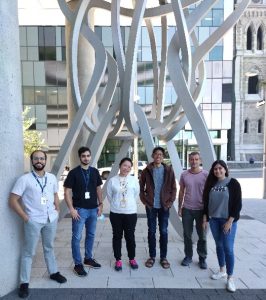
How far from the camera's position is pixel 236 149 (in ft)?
127

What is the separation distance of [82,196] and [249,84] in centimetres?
3975

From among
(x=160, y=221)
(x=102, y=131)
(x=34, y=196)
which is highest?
(x=102, y=131)

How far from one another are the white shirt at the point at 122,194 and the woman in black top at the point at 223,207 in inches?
42.8

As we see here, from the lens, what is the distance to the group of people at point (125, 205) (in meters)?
4.33

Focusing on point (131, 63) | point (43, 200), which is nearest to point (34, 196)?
point (43, 200)

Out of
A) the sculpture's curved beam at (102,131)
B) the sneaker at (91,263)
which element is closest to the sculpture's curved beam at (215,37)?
the sculpture's curved beam at (102,131)

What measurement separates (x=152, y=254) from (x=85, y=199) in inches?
61.8

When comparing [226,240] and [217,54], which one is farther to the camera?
[217,54]

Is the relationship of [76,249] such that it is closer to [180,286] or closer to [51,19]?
[180,286]

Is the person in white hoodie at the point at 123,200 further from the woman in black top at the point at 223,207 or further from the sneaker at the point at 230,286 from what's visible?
the sneaker at the point at 230,286

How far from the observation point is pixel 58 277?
4738mm

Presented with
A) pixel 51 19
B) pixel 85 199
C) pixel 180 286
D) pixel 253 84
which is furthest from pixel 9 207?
pixel 253 84

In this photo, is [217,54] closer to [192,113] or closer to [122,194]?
[192,113]

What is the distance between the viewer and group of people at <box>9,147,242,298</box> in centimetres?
433
